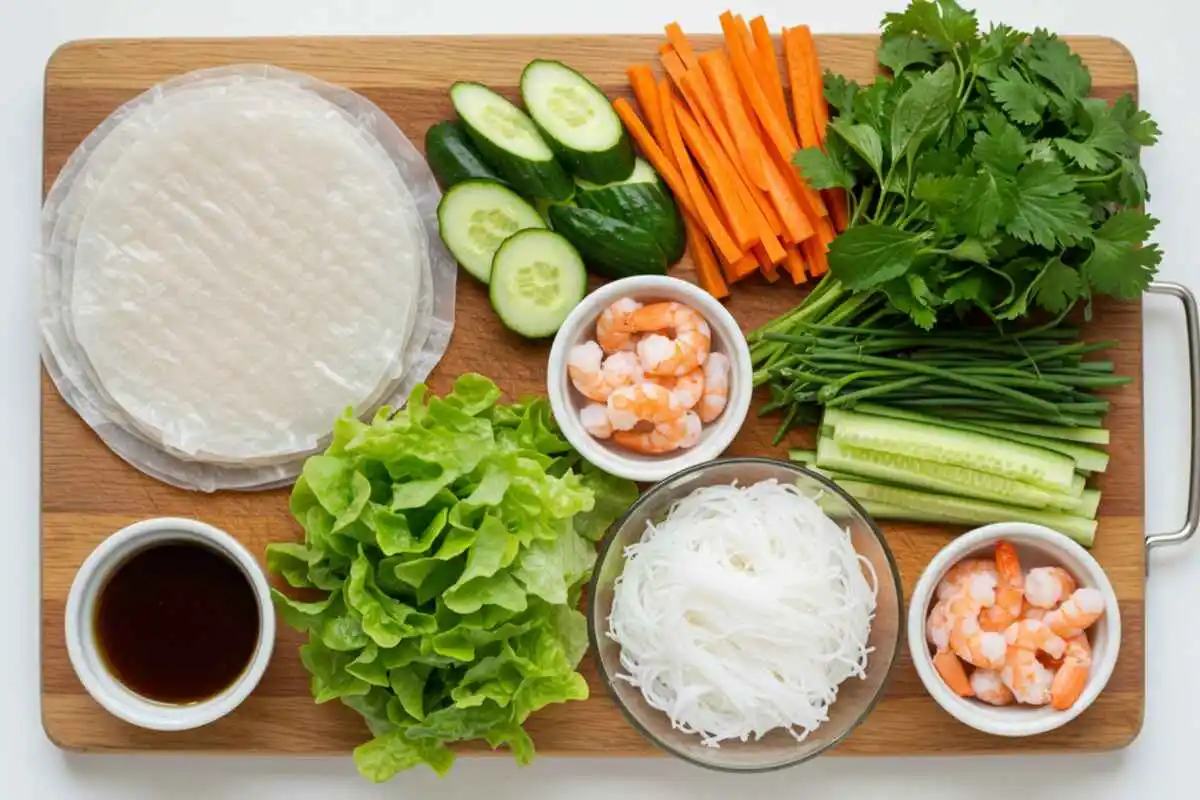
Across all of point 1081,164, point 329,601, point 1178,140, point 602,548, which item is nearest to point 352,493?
point 329,601

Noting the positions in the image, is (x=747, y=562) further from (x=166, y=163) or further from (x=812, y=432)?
(x=166, y=163)

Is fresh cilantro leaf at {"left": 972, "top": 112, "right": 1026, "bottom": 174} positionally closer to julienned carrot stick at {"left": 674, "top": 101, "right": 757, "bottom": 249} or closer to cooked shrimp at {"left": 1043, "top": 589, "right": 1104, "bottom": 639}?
julienned carrot stick at {"left": 674, "top": 101, "right": 757, "bottom": 249}

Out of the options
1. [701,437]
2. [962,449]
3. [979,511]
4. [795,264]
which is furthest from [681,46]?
[979,511]

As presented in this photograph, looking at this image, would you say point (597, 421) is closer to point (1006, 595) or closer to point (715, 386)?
point (715, 386)

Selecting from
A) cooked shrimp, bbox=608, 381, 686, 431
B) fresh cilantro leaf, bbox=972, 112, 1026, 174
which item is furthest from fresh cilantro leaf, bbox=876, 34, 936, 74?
cooked shrimp, bbox=608, 381, 686, 431

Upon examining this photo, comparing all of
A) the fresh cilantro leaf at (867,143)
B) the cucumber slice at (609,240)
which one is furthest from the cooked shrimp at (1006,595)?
the cucumber slice at (609,240)

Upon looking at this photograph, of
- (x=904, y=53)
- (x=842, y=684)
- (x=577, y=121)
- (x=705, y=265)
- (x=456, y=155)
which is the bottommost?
(x=842, y=684)

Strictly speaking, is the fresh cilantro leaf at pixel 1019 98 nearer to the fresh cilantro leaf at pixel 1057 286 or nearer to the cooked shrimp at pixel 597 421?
the fresh cilantro leaf at pixel 1057 286
